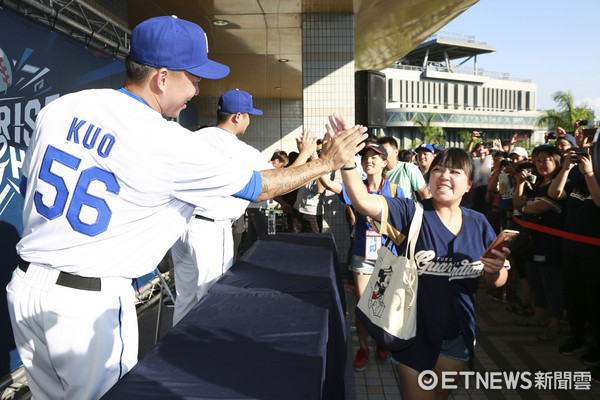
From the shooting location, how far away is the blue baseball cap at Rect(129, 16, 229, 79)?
6.61 feet

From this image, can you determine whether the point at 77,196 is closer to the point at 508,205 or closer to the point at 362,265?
the point at 362,265

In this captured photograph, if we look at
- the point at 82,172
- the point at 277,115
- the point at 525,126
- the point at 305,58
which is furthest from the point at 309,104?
the point at 525,126

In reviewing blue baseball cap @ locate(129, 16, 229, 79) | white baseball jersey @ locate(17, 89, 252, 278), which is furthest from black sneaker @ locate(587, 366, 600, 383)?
blue baseball cap @ locate(129, 16, 229, 79)

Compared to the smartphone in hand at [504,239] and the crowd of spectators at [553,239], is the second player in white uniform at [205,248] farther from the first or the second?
the smartphone in hand at [504,239]

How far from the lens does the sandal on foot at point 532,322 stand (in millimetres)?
5570

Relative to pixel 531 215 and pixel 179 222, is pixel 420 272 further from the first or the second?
pixel 531 215

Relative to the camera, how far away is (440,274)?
262cm

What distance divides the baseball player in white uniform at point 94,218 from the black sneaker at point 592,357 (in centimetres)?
434

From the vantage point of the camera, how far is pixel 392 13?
9.16m

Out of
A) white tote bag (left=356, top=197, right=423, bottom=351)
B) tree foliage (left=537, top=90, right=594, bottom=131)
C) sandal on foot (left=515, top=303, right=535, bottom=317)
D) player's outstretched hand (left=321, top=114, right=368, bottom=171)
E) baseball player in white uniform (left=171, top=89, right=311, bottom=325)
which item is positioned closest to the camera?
white tote bag (left=356, top=197, right=423, bottom=351)

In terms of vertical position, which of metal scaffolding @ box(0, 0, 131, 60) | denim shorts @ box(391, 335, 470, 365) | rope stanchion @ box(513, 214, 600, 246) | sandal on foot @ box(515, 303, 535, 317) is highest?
metal scaffolding @ box(0, 0, 131, 60)

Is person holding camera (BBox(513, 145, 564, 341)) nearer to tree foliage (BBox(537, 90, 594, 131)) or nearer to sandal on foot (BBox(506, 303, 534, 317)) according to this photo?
sandal on foot (BBox(506, 303, 534, 317))

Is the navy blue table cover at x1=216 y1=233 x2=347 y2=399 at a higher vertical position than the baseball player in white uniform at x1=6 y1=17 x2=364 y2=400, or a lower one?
lower

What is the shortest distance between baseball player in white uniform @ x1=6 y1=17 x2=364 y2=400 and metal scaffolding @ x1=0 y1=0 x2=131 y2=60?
8.23ft
